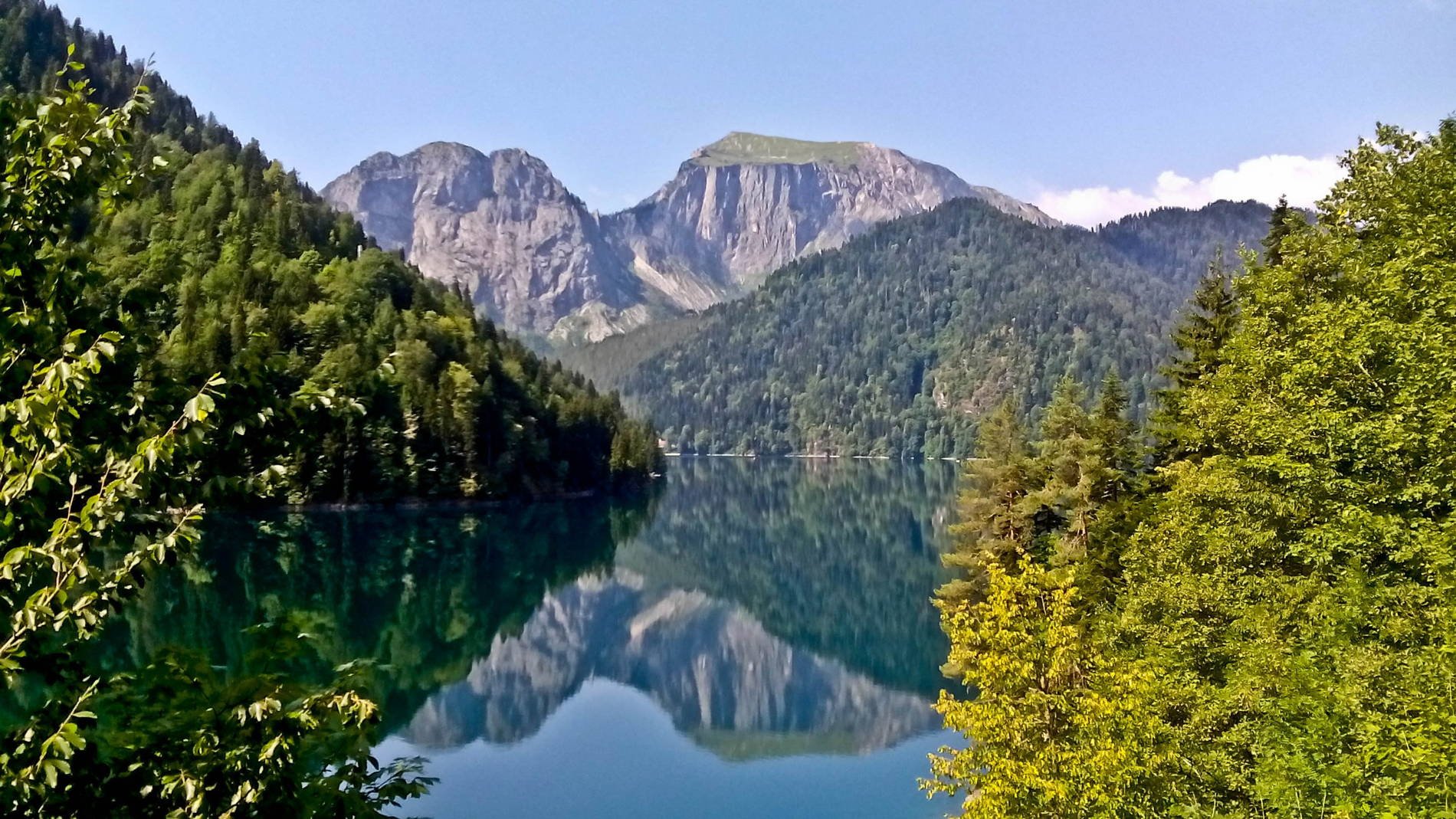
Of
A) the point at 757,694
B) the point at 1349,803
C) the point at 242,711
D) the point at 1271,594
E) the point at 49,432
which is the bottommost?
the point at 757,694

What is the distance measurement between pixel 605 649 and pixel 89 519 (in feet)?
228

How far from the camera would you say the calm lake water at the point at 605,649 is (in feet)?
140

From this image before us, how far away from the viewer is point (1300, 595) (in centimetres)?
2325

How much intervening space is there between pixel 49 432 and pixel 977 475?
54552 mm

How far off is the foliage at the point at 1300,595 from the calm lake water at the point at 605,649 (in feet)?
47.8

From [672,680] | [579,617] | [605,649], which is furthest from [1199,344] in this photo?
[579,617]

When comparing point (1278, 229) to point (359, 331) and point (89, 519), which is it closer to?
point (89, 519)

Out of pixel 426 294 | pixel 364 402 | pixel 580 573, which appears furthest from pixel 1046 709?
pixel 426 294

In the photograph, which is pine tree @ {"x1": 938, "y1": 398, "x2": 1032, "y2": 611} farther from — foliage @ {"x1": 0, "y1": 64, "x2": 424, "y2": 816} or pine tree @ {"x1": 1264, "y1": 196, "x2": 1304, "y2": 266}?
foliage @ {"x1": 0, "y1": 64, "x2": 424, "y2": 816}

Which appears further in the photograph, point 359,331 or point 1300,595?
point 359,331

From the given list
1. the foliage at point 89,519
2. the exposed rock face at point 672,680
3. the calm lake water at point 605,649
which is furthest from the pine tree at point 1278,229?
the foliage at point 89,519

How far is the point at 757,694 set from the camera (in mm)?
60281

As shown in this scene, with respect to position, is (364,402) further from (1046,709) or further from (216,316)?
(216,316)

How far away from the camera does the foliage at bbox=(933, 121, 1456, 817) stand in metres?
18.4
